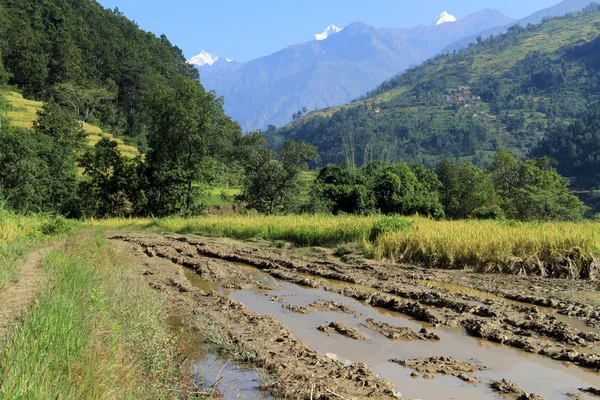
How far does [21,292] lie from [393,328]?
560cm

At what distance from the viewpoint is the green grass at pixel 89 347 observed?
3621mm

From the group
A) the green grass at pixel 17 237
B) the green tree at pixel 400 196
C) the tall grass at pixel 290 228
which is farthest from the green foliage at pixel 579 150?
the green grass at pixel 17 237

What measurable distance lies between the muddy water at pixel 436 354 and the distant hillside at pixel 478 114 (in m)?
109

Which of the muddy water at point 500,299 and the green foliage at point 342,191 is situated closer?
Answer: the muddy water at point 500,299

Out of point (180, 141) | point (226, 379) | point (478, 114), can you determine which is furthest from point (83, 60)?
point (478, 114)

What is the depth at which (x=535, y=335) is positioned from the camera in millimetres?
A: 7133

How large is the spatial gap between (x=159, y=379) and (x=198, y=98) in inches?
1039

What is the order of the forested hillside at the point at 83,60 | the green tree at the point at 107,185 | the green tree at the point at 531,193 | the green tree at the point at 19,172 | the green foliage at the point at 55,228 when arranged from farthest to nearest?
the forested hillside at the point at 83,60 < the green tree at the point at 531,193 < the green tree at the point at 107,185 < the green tree at the point at 19,172 < the green foliage at the point at 55,228

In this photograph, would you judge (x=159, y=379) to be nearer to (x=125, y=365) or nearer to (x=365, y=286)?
(x=125, y=365)

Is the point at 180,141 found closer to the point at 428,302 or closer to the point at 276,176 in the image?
the point at 276,176

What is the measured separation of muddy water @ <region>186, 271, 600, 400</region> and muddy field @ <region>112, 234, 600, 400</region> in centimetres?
2

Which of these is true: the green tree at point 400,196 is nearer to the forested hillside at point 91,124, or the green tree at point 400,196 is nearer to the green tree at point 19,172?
the forested hillside at point 91,124

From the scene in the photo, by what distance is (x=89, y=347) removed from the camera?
454cm

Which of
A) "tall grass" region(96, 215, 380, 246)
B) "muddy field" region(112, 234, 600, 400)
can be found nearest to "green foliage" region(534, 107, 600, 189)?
"tall grass" region(96, 215, 380, 246)
